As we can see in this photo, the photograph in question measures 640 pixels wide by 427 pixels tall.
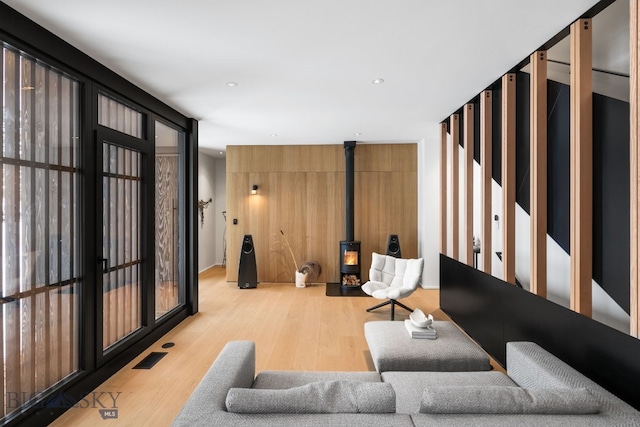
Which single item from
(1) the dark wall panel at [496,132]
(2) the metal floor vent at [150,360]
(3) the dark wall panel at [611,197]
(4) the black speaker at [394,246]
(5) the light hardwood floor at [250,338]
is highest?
(1) the dark wall panel at [496,132]

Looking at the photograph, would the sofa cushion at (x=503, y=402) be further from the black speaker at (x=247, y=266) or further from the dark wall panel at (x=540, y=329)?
the black speaker at (x=247, y=266)

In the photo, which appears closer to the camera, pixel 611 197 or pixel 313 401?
pixel 313 401

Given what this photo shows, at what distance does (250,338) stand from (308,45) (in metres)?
2.95

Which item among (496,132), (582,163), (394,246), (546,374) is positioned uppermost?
(496,132)

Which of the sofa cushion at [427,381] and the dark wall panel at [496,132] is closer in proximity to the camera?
the sofa cushion at [427,381]

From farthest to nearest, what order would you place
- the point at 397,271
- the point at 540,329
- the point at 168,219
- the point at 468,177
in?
the point at 397,271
the point at 168,219
the point at 468,177
the point at 540,329

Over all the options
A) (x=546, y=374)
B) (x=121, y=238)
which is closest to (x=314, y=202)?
(x=121, y=238)

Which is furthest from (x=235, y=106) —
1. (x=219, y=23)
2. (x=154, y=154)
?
(x=219, y=23)

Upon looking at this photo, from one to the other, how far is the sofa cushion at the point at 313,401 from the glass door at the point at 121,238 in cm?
211

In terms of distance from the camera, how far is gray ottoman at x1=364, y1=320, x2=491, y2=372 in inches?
97.7

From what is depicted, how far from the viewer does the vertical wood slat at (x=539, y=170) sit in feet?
8.43

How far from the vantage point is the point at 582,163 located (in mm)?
2104

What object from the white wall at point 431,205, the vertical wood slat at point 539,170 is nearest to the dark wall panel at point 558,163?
the vertical wood slat at point 539,170

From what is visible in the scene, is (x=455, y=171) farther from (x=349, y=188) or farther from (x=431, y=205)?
(x=349, y=188)
